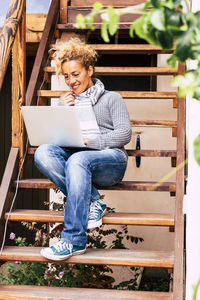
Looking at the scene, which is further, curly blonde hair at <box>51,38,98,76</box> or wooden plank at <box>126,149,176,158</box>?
wooden plank at <box>126,149,176,158</box>

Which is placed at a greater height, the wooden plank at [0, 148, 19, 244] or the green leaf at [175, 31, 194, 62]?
the green leaf at [175, 31, 194, 62]

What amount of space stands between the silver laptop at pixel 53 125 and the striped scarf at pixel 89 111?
0.15 m

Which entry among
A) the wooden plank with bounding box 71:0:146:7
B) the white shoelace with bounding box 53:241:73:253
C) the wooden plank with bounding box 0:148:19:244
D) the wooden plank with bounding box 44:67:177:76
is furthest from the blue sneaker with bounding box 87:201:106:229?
the wooden plank with bounding box 71:0:146:7

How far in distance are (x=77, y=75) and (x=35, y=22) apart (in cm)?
143

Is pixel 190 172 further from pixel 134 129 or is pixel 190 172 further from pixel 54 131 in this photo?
pixel 134 129

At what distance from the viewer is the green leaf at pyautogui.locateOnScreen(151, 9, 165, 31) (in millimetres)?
539

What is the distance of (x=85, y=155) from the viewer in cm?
202

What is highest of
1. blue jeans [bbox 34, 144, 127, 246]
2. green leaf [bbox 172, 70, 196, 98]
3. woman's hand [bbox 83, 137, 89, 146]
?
green leaf [bbox 172, 70, 196, 98]

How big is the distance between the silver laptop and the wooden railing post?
0.16 meters

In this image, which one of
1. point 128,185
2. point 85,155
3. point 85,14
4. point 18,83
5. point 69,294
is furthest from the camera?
point 85,14

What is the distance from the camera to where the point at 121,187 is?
2.25 m

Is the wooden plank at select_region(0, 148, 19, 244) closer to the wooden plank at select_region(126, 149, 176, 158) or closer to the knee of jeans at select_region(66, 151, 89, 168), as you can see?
the knee of jeans at select_region(66, 151, 89, 168)

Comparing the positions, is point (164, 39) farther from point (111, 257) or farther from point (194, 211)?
point (111, 257)

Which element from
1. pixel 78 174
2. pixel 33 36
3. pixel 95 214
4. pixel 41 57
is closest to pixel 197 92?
pixel 78 174
